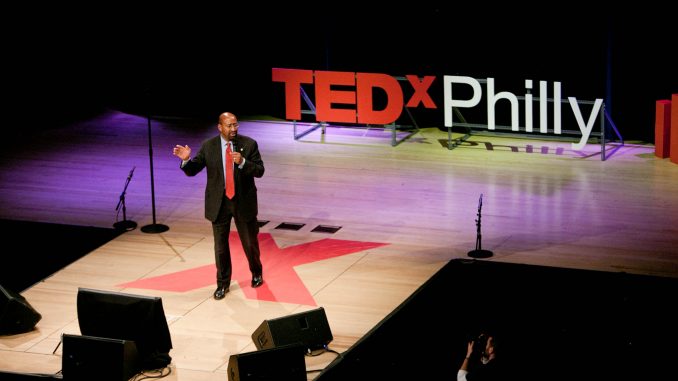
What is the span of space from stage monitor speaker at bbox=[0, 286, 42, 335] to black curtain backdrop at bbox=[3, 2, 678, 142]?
604cm

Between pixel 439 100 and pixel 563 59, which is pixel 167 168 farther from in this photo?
pixel 563 59

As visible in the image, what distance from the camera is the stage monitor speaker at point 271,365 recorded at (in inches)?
268

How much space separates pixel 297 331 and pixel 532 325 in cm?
188

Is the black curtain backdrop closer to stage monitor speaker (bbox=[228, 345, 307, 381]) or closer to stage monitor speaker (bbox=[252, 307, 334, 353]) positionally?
stage monitor speaker (bbox=[252, 307, 334, 353])

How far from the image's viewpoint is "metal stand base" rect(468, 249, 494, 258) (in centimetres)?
969

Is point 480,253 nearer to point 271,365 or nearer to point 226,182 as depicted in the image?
point 226,182

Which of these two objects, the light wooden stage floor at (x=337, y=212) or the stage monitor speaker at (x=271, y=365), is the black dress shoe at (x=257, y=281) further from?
the stage monitor speaker at (x=271, y=365)

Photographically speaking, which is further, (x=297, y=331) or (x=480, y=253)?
(x=480, y=253)

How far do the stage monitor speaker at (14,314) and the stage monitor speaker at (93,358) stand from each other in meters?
1.17

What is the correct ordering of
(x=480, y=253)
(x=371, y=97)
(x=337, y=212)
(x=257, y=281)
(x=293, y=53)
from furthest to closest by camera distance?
(x=293, y=53), (x=371, y=97), (x=337, y=212), (x=480, y=253), (x=257, y=281)

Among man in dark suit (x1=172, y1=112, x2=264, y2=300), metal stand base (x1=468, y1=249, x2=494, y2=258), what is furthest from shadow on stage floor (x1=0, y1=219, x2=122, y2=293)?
metal stand base (x1=468, y1=249, x2=494, y2=258)

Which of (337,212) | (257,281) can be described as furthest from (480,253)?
(257,281)

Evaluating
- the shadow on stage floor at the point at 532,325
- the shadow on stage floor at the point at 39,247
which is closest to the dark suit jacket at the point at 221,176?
the shadow on stage floor at the point at 532,325

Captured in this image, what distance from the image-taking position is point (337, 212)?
1108 centimetres
